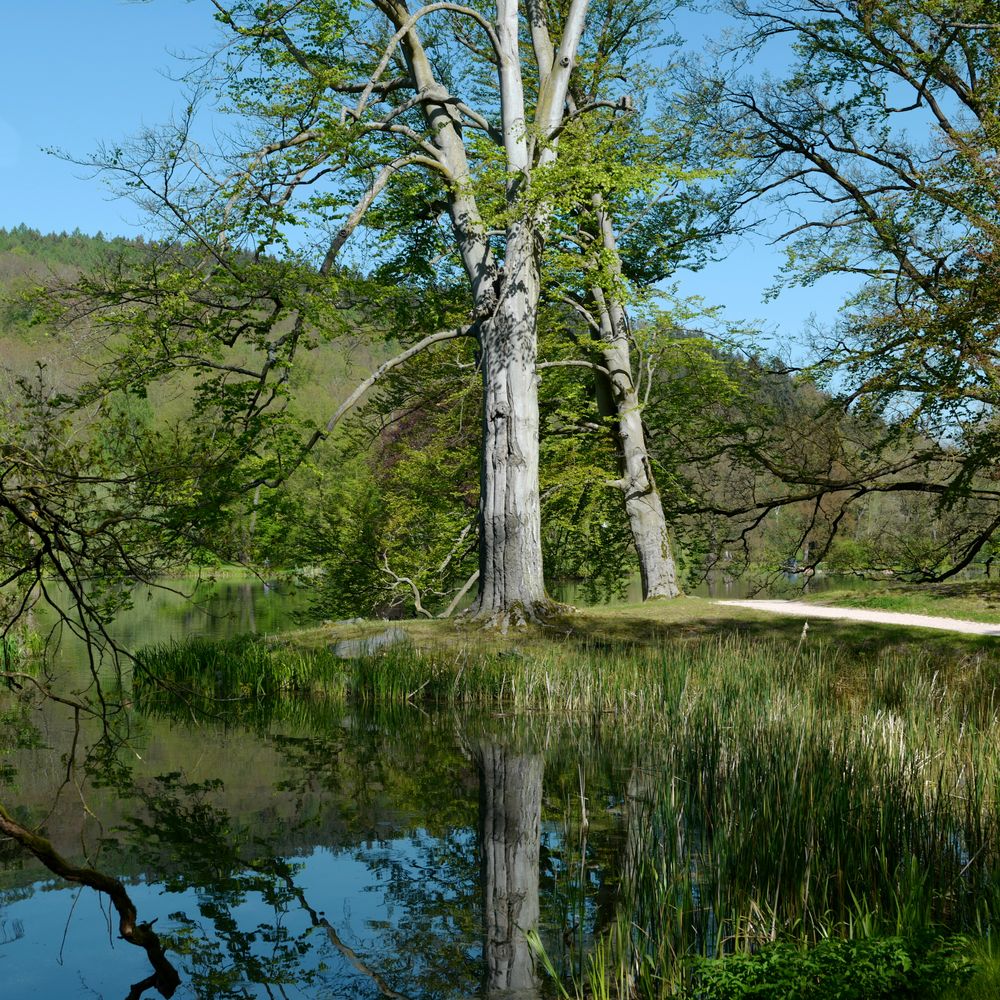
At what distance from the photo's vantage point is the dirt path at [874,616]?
11611mm

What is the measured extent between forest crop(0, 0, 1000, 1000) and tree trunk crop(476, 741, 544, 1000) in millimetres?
31

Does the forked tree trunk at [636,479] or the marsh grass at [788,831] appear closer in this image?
the marsh grass at [788,831]

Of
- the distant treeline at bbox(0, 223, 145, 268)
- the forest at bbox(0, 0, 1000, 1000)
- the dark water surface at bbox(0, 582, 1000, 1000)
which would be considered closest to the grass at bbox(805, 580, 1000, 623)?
the forest at bbox(0, 0, 1000, 1000)

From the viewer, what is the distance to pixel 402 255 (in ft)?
53.6

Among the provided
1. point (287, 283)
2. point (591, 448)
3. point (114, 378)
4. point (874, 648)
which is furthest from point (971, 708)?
point (591, 448)

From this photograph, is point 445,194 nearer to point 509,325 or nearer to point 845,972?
point 509,325

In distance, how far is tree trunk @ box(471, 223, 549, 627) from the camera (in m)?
12.3

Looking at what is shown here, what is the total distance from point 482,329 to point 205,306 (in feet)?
11.5

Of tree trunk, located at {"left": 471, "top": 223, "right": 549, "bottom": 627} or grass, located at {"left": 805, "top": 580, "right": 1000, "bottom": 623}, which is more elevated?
tree trunk, located at {"left": 471, "top": 223, "right": 549, "bottom": 627}

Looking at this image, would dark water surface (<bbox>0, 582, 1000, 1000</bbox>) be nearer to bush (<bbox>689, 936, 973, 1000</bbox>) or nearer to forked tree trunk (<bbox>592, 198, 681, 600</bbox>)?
bush (<bbox>689, 936, 973, 1000</bbox>)

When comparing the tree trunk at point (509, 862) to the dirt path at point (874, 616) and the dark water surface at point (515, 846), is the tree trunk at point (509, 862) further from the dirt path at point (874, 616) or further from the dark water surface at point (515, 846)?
the dirt path at point (874, 616)

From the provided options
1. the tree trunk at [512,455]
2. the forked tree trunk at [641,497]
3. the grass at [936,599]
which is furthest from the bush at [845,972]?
the forked tree trunk at [641,497]

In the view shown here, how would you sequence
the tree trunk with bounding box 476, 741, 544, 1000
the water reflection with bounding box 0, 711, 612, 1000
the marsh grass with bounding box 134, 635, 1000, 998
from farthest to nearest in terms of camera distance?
the water reflection with bounding box 0, 711, 612, 1000
the tree trunk with bounding box 476, 741, 544, 1000
the marsh grass with bounding box 134, 635, 1000, 998

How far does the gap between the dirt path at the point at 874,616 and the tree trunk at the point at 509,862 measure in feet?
19.3
